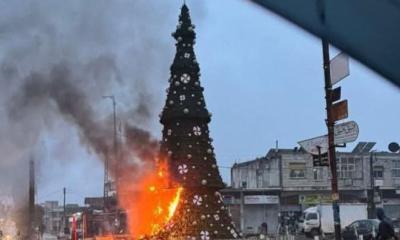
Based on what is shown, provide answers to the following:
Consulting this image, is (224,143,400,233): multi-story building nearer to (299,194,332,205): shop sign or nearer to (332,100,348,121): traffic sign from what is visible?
(299,194,332,205): shop sign

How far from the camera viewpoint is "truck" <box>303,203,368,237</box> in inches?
1650

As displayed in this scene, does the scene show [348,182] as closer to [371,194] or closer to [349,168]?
[349,168]

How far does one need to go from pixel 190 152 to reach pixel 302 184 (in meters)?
48.6

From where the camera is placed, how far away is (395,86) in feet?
16.9

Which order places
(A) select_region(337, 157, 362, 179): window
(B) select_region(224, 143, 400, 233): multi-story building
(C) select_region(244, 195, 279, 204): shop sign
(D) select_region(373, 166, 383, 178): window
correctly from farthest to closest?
(D) select_region(373, 166, 383, 178): window → (A) select_region(337, 157, 362, 179): window → (B) select_region(224, 143, 400, 233): multi-story building → (C) select_region(244, 195, 279, 204): shop sign

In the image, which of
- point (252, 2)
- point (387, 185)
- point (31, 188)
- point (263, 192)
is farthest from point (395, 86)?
point (387, 185)

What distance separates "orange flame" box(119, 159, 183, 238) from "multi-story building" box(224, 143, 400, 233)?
39.6 metres

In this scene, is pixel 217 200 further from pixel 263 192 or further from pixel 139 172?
pixel 263 192

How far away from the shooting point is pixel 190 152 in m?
13.4

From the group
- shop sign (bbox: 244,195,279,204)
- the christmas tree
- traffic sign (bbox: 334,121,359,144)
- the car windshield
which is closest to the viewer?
traffic sign (bbox: 334,121,359,144)

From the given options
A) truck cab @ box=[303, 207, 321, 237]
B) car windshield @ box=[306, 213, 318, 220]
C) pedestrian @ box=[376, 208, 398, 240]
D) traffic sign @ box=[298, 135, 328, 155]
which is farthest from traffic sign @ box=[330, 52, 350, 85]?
car windshield @ box=[306, 213, 318, 220]

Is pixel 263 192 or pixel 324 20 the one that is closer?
pixel 324 20

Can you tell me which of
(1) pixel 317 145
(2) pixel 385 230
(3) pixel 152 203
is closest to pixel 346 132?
(1) pixel 317 145

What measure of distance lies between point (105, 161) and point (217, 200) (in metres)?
9.48
